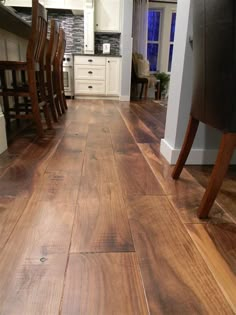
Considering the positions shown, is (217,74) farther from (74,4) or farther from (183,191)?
(74,4)

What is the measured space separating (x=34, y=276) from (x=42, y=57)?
2161 mm

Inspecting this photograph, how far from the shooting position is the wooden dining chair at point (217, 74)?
32.9 inches

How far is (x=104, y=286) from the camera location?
2.18 ft

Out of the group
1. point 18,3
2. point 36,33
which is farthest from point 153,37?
point 36,33

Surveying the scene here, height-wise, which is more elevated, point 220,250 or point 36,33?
point 36,33

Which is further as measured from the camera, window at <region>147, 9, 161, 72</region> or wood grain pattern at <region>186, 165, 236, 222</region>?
window at <region>147, 9, 161, 72</region>

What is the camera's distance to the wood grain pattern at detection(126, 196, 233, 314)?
62cm

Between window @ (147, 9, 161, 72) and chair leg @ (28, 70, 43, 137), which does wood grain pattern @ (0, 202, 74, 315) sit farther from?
window @ (147, 9, 161, 72)

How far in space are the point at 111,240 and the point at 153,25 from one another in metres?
6.71

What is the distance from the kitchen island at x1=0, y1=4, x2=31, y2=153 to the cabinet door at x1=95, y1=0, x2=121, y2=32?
2.53 m

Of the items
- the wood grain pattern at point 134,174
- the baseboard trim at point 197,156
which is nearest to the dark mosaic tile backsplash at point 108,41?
the wood grain pattern at point 134,174

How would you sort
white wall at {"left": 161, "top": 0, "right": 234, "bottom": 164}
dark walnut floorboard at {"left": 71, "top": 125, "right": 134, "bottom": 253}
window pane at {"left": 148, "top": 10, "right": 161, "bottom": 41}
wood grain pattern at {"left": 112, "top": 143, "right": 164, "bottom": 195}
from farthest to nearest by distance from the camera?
window pane at {"left": 148, "top": 10, "right": 161, "bottom": 41}, white wall at {"left": 161, "top": 0, "right": 234, "bottom": 164}, wood grain pattern at {"left": 112, "top": 143, "right": 164, "bottom": 195}, dark walnut floorboard at {"left": 71, "top": 125, "right": 134, "bottom": 253}

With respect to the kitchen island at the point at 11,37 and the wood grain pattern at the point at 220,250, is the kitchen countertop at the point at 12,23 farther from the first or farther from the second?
the wood grain pattern at the point at 220,250

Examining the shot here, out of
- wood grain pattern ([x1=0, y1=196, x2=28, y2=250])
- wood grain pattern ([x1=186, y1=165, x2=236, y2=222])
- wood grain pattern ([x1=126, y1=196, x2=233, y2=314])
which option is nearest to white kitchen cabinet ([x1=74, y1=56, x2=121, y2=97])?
wood grain pattern ([x1=186, y1=165, x2=236, y2=222])
